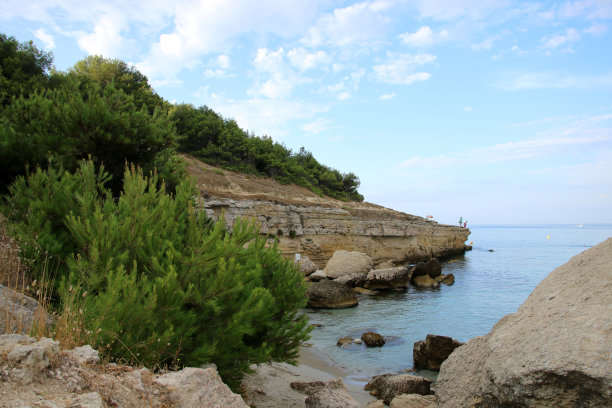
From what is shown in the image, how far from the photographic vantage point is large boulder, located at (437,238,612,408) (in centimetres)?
397

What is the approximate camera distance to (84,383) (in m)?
2.96

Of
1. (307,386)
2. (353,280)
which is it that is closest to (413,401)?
(307,386)

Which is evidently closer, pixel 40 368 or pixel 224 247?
pixel 40 368

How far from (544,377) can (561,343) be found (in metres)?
0.44

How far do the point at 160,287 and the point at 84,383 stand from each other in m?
1.48

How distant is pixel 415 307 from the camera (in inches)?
738

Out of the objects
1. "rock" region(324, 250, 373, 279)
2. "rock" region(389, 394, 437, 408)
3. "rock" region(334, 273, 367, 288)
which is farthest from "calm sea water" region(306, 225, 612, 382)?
"rock" region(324, 250, 373, 279)

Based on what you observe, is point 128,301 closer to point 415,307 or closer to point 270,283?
point 270,283

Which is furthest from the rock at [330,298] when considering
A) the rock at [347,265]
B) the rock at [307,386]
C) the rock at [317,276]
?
the rock at [307,386]

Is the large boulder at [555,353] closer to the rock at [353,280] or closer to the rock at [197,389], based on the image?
the rock at [197,389]

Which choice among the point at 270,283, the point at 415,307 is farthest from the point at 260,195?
the point at 270,283

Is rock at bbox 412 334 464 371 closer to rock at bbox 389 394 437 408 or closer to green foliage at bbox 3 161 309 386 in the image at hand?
rock at bbox 389 394 437 408

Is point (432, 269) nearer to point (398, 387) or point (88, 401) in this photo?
point (398, 387)

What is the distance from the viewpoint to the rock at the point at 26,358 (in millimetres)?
2729
